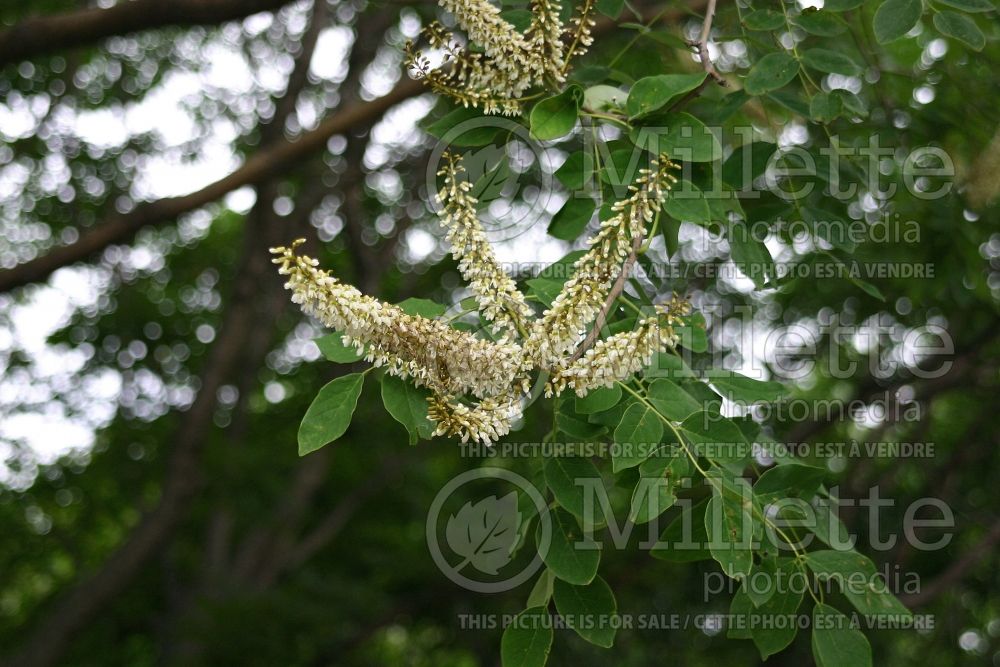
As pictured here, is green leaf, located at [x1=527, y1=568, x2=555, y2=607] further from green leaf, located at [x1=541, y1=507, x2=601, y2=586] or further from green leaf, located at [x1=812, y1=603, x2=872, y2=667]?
green leaf, located at [x1=812, y1=603, x2=872, y2=667]

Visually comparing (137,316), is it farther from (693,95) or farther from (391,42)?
(693,95)

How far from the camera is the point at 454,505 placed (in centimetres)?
688

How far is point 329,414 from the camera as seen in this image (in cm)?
181

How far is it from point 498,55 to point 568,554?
97 cm

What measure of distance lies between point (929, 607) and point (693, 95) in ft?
15.2

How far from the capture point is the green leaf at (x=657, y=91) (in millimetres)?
1899

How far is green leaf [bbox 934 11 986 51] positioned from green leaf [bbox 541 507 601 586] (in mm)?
1395

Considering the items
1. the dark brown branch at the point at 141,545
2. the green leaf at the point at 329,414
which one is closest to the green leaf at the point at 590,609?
the green leaf at the point at 329,414

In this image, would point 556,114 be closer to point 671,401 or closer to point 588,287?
point 588,287

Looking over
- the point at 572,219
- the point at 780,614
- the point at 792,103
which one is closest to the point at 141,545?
the point at 572,219

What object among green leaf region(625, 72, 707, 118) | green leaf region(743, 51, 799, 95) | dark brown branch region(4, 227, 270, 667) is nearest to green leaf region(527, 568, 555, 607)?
green leaf region(625, 72, 707, 118)

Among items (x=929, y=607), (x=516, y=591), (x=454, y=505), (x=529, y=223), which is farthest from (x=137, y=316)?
(x=929, y=607)

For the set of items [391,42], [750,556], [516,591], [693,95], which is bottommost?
[516,591]

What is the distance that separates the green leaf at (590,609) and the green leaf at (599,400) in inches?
14.3
